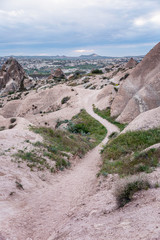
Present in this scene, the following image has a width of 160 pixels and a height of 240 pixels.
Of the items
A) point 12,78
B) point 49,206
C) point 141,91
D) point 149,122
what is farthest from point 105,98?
point 12,78

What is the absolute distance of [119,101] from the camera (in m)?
26.5

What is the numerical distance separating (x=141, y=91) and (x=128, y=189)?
60.3 ft

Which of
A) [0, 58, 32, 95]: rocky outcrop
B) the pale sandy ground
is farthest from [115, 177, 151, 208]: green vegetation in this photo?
[0, 58, 32, 95]: rocky outcrop

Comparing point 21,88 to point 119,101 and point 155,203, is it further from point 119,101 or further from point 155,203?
point 155,203

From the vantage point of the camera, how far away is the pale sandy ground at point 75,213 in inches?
175

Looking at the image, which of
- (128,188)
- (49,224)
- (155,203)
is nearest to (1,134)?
(49,224)

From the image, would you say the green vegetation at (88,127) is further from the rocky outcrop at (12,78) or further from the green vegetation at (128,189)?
the rocky outcrop at (12,78)

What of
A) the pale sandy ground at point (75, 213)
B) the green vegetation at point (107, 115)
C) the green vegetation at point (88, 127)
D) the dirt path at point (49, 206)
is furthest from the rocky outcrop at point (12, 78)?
the pale sandy ground at point (75, 213)

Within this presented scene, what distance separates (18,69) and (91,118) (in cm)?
3713

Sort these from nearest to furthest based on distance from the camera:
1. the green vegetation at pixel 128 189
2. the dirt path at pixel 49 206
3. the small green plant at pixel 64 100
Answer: the dirt path at pixel 49 206 → the green vegetation at pixel 128 189 → the small green plant at pixel 64 100

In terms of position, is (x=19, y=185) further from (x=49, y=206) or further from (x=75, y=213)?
(x=75, y=213)

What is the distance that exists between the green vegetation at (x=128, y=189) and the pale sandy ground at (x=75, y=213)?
17cm

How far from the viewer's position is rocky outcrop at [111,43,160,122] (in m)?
21.9

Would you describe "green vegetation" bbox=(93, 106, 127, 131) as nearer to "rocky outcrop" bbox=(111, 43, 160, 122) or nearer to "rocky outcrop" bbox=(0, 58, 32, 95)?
"rocky outcrop" bbox=(111, 43, 160, 122)
